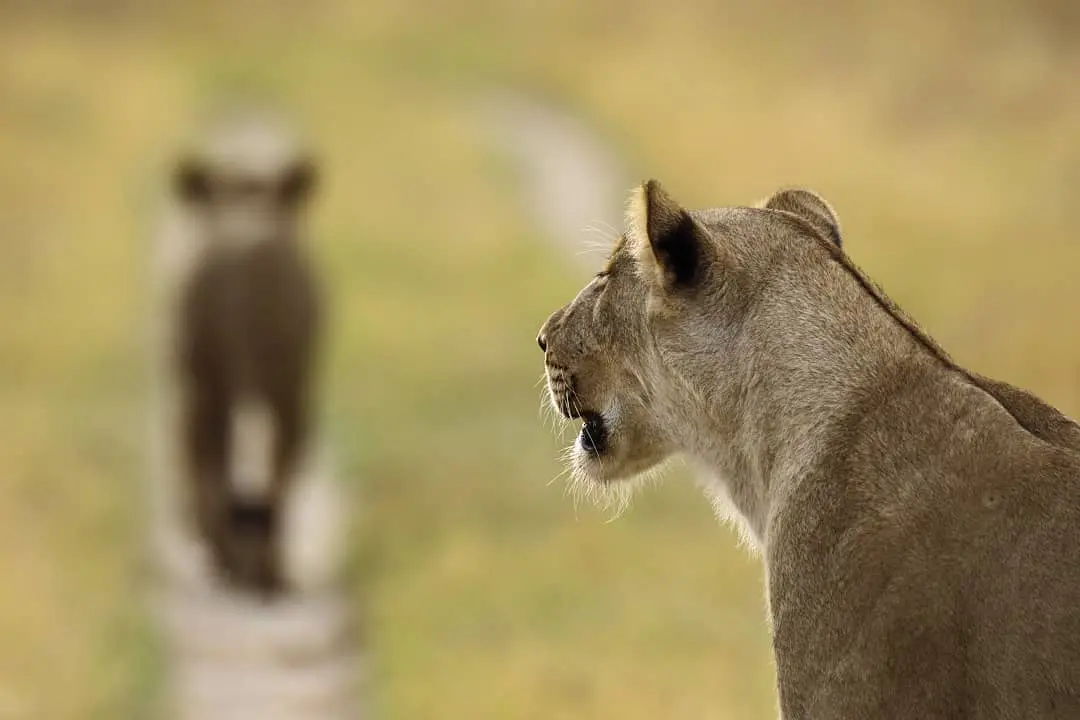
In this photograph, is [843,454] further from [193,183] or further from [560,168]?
[560,168]

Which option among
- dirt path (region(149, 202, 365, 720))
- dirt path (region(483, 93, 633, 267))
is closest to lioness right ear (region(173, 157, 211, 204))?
dirt path (region(149, 202, 365, 720))

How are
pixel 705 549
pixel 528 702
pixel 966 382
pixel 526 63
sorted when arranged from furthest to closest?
1. pixel 526 63
2. pixel 705 549
3. pixel 528 702
4. pixel 966 382

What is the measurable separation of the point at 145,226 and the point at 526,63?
7.27 meters

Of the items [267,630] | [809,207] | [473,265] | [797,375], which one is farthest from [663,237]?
[473,265]

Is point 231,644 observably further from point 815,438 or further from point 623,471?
point 815,438

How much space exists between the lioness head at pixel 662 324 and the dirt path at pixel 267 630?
4580 mm

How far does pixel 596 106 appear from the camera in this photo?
2094cm

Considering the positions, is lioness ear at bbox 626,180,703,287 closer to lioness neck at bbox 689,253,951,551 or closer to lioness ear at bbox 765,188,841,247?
lioness neck at bbox 689,253,951,551

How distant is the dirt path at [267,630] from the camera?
8.69m

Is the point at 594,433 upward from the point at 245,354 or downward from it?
upward

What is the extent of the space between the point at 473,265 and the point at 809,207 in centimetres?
1188

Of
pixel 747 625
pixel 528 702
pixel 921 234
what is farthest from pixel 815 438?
pixel 921 234

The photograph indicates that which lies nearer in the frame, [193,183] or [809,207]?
[809,207]

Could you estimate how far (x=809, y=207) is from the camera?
424cm
